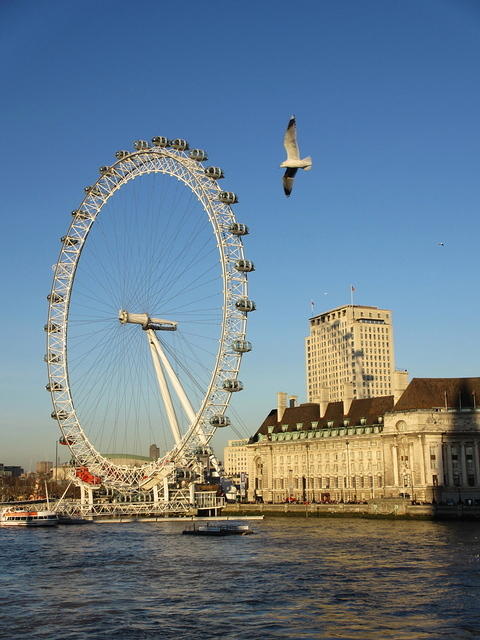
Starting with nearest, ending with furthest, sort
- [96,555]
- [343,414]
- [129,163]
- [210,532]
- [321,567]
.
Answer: [321,567]
[96,555]
[210,532]
[129,163]
[343,414]

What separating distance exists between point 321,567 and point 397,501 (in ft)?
166

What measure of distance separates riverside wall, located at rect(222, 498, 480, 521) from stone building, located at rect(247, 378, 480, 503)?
5.96m

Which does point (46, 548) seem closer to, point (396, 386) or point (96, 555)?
point (96, 555)

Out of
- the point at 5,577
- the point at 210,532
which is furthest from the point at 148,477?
the point at 5,577

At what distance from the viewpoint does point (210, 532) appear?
8469cm

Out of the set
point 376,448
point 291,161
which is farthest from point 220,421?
point 291,161

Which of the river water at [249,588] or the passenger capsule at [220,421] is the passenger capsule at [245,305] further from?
the river water at [249,588]

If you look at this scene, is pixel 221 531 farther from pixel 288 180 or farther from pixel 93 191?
pixel 288 180

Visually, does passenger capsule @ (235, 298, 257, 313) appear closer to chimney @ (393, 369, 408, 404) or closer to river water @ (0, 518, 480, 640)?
river water @ (0, 518, 480, 640)

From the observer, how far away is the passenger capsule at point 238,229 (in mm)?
87875

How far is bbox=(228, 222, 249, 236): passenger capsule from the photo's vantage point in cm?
8788

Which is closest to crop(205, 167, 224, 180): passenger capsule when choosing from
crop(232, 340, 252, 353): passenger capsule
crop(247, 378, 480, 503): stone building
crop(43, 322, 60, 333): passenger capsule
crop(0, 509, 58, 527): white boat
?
crop(232, 340, 252, 353): passenger capsule

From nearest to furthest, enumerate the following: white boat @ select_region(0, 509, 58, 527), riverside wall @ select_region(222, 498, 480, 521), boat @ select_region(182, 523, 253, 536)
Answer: boat @ select_region(182, 523, 253, 536)
riverside wall @ select_region(222, 498, 480, 521)
white boat @ select_region(0, 509, 58, 527)

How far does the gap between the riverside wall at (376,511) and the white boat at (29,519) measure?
25.7m
